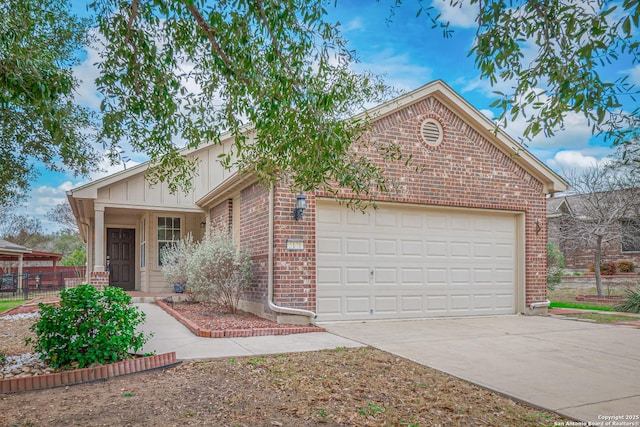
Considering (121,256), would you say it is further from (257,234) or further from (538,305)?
(538,305)

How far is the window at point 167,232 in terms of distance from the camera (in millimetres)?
14391

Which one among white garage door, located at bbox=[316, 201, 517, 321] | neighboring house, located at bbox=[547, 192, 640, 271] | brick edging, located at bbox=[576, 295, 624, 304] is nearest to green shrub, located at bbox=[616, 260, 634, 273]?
neighboring house, located at bbox=[547, 192, 640, 271]

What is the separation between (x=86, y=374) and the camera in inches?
199

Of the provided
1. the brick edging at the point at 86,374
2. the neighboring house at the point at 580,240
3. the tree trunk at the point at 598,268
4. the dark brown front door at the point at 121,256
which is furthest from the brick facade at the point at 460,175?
the dark brown front door at the point at 121,256

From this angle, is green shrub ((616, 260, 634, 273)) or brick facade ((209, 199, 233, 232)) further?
green shrub ((616, 260, 634, 273))

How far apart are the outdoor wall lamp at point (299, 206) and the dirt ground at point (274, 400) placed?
3.48m

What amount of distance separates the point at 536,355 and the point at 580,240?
11.7 metres

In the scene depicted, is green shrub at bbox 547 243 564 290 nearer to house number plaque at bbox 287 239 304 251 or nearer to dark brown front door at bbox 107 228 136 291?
house number plaque at bbox 287 239 304 251

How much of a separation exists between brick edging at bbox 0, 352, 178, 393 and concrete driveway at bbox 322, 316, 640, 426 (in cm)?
304

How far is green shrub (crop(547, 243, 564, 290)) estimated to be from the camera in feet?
53.1

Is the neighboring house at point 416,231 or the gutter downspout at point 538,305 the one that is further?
the gutter downspout at point 538,305

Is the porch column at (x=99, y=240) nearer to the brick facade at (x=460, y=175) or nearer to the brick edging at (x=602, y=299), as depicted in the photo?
the brick facade at (x=460, y=175)

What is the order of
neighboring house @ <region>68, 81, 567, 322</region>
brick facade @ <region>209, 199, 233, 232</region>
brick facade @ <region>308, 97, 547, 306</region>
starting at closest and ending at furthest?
neighboring house @ <region>68, 81, 567, 322</region>
brick facade @ <region>308, 97, 547, 306</region>
brick facade @ <region>209, 199, 233, 232</region>

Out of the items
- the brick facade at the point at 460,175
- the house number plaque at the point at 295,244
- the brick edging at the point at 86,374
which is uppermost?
the brick facade at the point at 460,175
